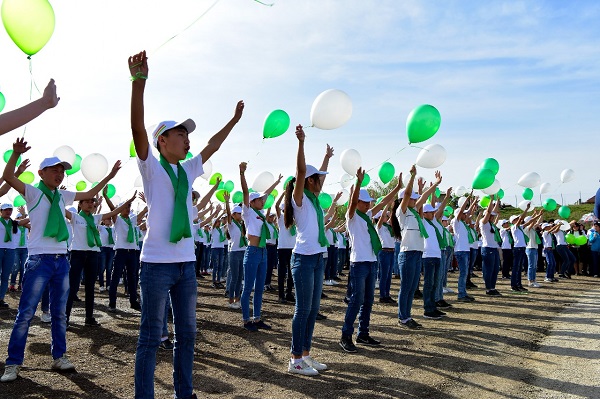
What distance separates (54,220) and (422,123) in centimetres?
529

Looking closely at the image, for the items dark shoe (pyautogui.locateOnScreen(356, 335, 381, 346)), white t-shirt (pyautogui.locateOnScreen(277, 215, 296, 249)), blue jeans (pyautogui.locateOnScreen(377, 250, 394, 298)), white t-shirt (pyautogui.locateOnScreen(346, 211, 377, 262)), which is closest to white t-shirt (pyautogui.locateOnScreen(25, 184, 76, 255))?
white t-shirt (pyautogui.locateOnScreen(346, 211, 377, 262))

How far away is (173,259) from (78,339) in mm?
4699

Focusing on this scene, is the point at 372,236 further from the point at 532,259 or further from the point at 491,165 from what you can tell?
the point at 532,259

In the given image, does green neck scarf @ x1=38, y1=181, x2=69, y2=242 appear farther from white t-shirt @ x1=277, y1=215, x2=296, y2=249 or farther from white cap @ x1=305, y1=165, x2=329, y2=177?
white t-shirt @ x1=277, y1=215, x2=296, y2=249

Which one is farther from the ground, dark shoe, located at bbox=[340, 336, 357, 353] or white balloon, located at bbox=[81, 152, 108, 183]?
white balloon, located at bbox=[81, 152, 108, 183]

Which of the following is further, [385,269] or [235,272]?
[385,269]

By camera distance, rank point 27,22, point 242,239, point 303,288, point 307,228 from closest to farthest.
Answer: point 27,22 < point 303,288 < point 307,228 < point 242,239

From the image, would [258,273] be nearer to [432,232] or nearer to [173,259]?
[432,232]

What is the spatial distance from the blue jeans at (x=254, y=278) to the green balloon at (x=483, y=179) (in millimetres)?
4596

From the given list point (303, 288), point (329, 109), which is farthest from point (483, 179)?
point (303, 288)

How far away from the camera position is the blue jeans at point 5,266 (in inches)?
415

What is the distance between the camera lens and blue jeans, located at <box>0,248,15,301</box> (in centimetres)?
1054

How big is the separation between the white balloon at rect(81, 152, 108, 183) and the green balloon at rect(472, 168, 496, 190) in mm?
7389

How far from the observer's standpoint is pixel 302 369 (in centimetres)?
573
